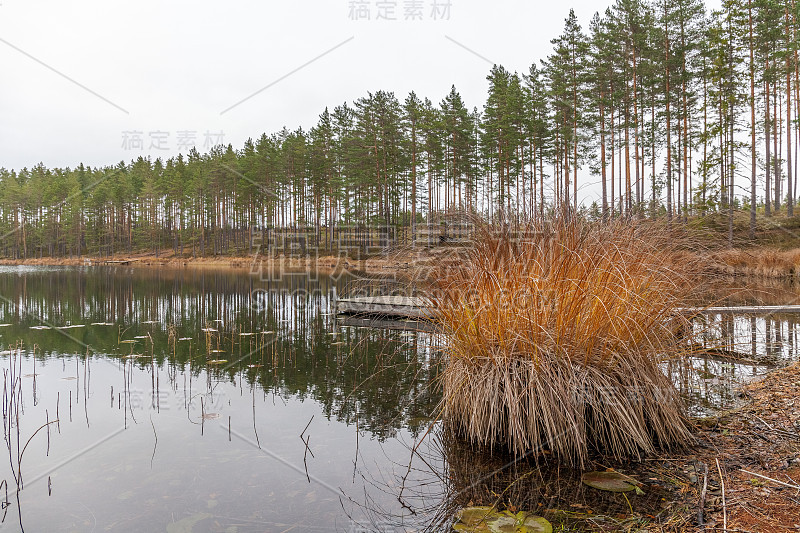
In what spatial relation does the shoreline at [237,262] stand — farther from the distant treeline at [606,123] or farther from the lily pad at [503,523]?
the lily pad at [503,523]

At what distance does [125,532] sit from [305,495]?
1032mm

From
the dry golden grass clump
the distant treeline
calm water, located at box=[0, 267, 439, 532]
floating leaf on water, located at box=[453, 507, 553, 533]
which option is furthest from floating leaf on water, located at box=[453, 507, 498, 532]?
the distant treeline

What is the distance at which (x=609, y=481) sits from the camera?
271 cm

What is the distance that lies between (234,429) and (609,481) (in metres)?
3.25

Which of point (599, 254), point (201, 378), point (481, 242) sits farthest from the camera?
point (201, 378)

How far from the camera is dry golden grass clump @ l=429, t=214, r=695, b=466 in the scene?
117 inches

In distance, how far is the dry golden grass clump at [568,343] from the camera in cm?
297

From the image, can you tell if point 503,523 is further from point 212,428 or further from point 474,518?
point 212,428

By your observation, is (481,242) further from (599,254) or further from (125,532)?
(125,532)

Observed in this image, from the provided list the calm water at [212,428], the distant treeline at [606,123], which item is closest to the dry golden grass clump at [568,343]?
the calm water at [212,428]

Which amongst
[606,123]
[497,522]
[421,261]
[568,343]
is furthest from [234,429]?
[606,123]

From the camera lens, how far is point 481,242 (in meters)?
3.62

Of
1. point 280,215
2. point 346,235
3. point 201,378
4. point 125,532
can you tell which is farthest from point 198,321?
point 280,215

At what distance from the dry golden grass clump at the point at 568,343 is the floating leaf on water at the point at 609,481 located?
14 centimetres
